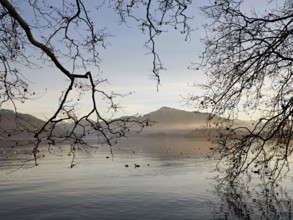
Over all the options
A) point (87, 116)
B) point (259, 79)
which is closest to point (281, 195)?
point (259, 79)

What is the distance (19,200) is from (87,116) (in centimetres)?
2271

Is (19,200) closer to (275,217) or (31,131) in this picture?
(275,217)

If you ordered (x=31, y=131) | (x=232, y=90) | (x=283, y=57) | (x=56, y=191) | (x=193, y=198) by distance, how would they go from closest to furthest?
1. (x=31, y=131)
2. (x=283, y=57)
3. (x=232, y=90)
4. (x=193, y=198)
5. (x=56, y=191)

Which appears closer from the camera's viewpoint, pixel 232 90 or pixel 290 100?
pixel 290 100

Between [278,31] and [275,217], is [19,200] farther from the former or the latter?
[278,31]

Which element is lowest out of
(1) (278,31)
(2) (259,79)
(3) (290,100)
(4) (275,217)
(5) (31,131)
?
(4) (275,217)

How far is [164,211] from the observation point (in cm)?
2241

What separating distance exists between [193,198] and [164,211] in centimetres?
518

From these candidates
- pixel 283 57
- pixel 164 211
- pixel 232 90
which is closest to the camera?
pixel 283 57

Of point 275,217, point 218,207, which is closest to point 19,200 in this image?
point 218,207

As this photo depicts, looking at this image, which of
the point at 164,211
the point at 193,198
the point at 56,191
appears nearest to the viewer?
the point at 164,211

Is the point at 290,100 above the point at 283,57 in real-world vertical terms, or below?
below

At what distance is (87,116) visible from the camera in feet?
22.4

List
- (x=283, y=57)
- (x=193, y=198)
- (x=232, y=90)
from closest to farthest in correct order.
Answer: (x=283, y=57), (x=232, y=90), (x=193, y=198)
